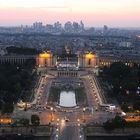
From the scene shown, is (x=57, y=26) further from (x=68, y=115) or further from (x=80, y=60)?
(x=68, y=115)

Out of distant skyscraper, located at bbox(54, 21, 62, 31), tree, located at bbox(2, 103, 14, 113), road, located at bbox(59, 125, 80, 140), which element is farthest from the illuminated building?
distant skyscraper, located at bbox(54, 21, 62, 31)

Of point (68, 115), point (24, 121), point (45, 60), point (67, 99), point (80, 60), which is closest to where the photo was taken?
point (24, 121)

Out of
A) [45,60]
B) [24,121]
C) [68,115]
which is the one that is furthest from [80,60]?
[24,121]

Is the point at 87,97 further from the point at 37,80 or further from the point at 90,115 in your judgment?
the point at 37,80

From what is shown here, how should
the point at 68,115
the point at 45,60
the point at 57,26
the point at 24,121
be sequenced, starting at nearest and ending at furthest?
the point at 24,121
the point at 68,115
the point at 45,60
the point at 57,26

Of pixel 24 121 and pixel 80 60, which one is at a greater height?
pixel 24 121

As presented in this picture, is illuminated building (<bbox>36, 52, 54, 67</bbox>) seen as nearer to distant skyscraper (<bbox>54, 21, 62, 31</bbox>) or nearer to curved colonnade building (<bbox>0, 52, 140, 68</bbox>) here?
curved colonnade building (<bbox>0, 52, 140, 68</bbox>)

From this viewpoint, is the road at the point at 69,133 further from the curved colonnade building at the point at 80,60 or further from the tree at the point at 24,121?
the curved colonnade building at the point at 80,60

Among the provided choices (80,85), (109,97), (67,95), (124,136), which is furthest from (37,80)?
(124,136)

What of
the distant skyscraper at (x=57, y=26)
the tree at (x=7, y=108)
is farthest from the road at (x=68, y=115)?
the distant skyscraper at (x=57, y=26)
